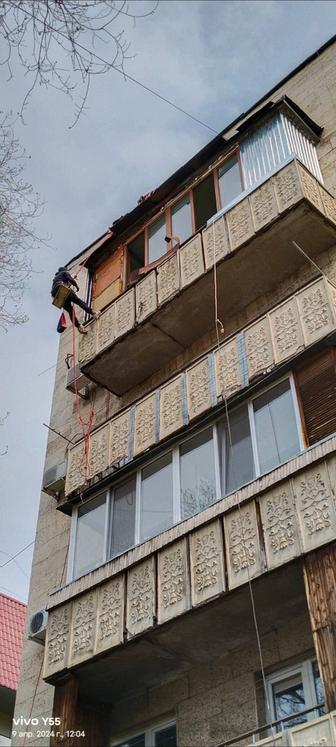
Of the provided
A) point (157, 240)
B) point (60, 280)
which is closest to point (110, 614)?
point (60, 280)

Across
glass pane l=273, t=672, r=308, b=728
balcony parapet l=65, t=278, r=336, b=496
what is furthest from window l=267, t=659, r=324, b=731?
balcony parapet l=65, t=278, r=336, b=496

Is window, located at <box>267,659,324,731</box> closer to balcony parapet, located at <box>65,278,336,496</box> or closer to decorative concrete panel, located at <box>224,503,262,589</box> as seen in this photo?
decorative concrete panel, located at <box>224,503,262,589</box>

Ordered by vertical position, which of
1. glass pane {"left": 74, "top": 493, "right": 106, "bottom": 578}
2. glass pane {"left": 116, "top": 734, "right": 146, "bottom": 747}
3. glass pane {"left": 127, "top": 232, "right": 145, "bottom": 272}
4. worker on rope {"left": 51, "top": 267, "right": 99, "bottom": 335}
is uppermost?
glass pane {"left": 127, "top": 232, "right": 145, "bottom": 272}

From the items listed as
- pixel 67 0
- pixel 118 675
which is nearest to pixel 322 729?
pixel 118 675

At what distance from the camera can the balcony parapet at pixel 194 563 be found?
7.56m

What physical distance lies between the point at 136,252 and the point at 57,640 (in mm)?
7376

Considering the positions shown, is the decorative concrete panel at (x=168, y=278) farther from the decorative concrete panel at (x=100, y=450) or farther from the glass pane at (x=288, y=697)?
the glass pane at (x=288, y=697)

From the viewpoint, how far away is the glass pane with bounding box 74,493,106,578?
32.5 feet

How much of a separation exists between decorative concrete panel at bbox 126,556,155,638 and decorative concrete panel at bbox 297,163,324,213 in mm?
5164

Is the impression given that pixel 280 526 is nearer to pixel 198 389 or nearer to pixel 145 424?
pixel 198 389

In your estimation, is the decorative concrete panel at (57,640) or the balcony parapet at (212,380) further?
the balcony parapet at (212,380)

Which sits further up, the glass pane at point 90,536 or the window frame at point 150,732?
the glass pane at point 90,536

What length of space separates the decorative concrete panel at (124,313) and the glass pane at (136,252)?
1399 millimetres

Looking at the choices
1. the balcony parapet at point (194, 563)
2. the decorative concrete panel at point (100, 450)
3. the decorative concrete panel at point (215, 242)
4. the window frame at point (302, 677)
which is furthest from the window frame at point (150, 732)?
the decorative concrete panel at point (215, 242)
